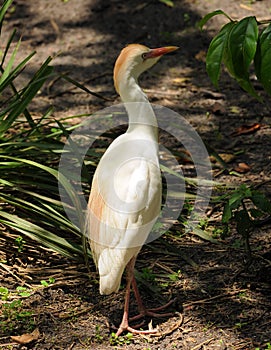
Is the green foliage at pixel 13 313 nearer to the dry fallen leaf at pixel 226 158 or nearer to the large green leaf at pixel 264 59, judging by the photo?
the large green leaf at pixel 264 59

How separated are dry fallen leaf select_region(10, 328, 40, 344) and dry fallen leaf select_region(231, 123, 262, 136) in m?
2.72

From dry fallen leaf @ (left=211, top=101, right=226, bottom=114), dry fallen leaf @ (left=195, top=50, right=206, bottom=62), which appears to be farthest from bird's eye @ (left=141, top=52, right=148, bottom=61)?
dry fallen leaf @ (left=195, top=50, right=206, bottom=62)

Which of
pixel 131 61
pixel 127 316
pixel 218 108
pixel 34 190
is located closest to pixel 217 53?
pixel 131 61

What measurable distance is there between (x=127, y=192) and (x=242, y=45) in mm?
1093

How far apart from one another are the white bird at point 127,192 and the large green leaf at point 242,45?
0.96 m

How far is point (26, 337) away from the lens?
3.41m

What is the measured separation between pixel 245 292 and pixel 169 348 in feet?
2.03

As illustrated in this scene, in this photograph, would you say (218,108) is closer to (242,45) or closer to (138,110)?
(138,110)

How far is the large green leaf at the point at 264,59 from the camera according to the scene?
2.62 meters

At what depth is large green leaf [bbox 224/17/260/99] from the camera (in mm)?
2600

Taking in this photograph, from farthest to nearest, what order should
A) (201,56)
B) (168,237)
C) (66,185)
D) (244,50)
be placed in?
1. (201,56)
2. (168,237)
3. (66,185)
4. (244,50)

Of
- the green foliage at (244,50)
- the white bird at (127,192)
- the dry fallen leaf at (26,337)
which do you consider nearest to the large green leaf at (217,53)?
the green foliage at (244,50)

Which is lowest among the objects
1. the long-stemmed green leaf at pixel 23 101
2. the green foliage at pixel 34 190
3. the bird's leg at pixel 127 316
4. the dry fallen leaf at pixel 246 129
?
the dry fallen leaf at pixel 246 129

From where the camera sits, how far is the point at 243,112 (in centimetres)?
584
